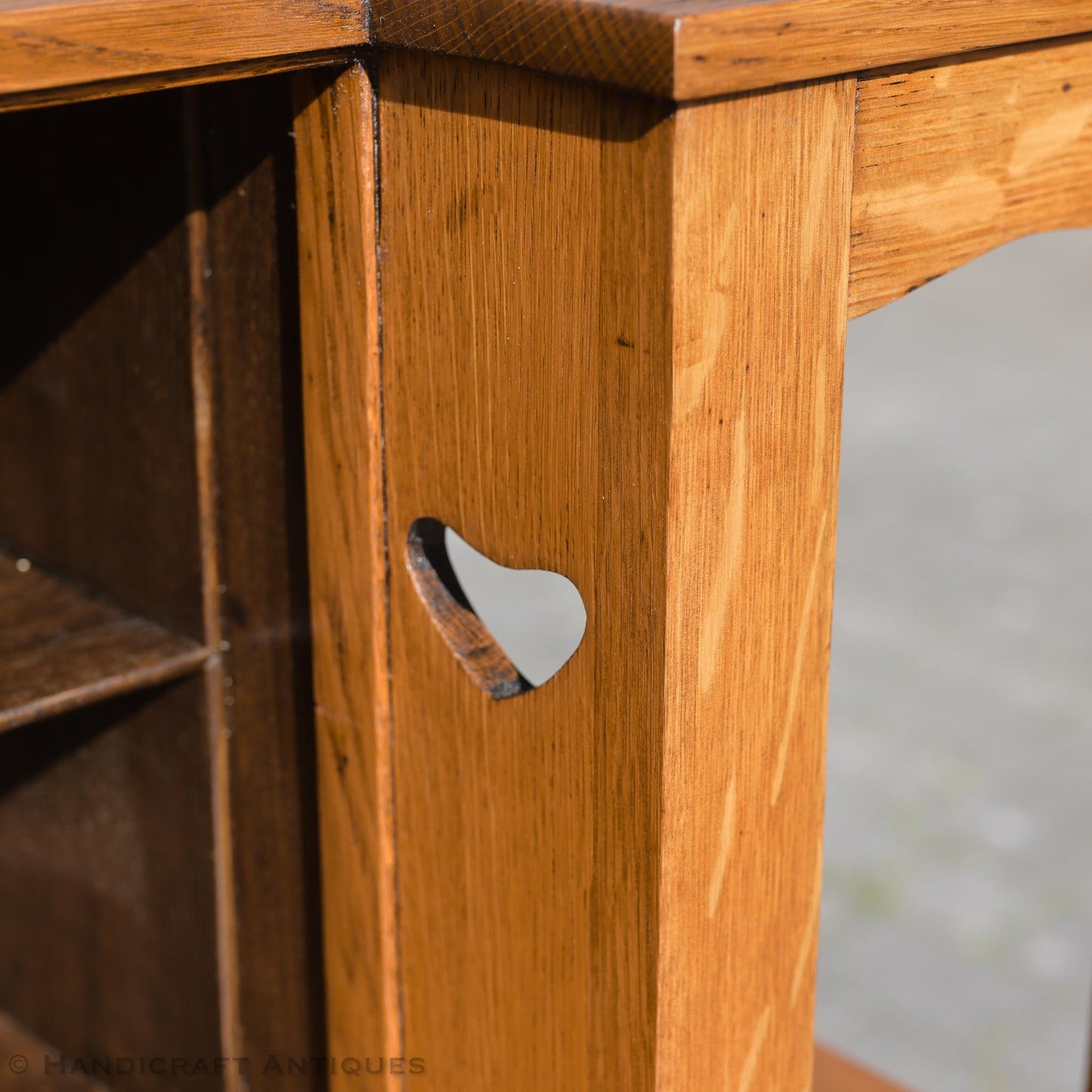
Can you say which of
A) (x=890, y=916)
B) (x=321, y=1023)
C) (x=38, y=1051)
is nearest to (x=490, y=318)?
(x=321, y=1023)

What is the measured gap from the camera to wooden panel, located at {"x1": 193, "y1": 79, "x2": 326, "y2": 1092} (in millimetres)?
685

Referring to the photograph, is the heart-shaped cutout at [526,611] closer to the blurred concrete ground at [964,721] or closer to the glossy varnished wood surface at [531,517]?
the blurred concrete ground at [964,721]

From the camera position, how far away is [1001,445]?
10.9 ft

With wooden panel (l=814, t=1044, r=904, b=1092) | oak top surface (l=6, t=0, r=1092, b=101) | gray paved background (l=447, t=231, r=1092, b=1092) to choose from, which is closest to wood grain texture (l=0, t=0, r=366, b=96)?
oak top surface (l=6, t=0, r=1092, b=101)

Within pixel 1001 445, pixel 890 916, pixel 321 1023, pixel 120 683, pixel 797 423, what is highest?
pixel 797 423

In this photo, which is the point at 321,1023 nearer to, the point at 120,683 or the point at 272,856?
the point at 272,856

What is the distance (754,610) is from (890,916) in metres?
1.66

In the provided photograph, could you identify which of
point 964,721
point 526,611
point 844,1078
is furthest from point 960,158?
point 526,611

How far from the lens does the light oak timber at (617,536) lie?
551 mm

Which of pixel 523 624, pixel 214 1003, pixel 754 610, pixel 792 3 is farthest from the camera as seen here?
pixel 523 624

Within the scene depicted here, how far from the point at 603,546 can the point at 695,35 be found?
0.19 meters

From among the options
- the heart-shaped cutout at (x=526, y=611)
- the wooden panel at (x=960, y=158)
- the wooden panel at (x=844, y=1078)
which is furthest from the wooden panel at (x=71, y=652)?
the heart-shaped cutout at (x=526, y=611)

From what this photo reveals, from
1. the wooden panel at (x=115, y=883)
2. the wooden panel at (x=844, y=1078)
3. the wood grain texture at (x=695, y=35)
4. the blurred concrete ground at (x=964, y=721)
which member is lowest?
the blurred concrete ground at (x=964, y=721)

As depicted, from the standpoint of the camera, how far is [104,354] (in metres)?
0.79
